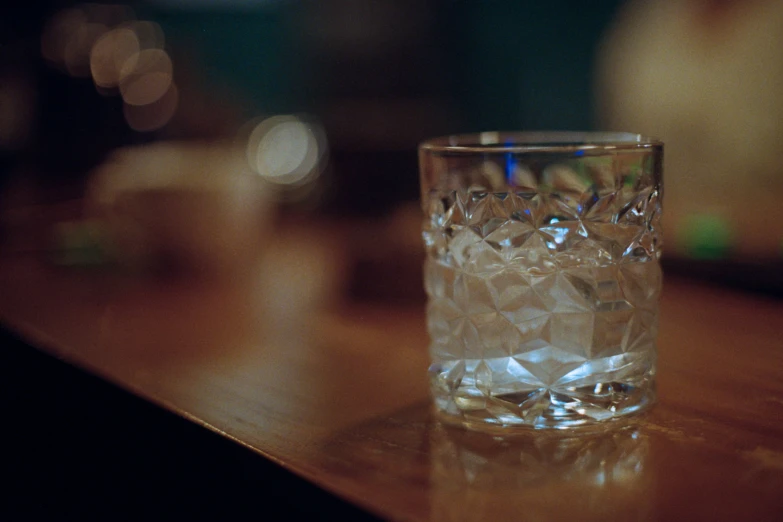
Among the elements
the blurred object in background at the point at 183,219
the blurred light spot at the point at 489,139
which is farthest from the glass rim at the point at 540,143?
the blurred object in background at the point at 183,219

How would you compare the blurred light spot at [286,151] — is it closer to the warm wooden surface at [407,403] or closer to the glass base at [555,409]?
the warm wooden surface at [407,403]

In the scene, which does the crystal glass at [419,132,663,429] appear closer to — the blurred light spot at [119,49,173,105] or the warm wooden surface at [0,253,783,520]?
the warm wooden surface at [0,253,783,520]

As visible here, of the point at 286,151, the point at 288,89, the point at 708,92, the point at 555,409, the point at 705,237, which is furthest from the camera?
the point at 288,89

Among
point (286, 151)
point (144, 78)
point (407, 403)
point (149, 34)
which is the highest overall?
point (149, 34)

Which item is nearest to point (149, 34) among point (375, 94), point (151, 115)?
point (151, 115)

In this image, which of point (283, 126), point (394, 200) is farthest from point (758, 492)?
point (283, 126)

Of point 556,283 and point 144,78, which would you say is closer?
point 556,283

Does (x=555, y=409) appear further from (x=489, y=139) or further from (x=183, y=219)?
(x=183, y=219)
